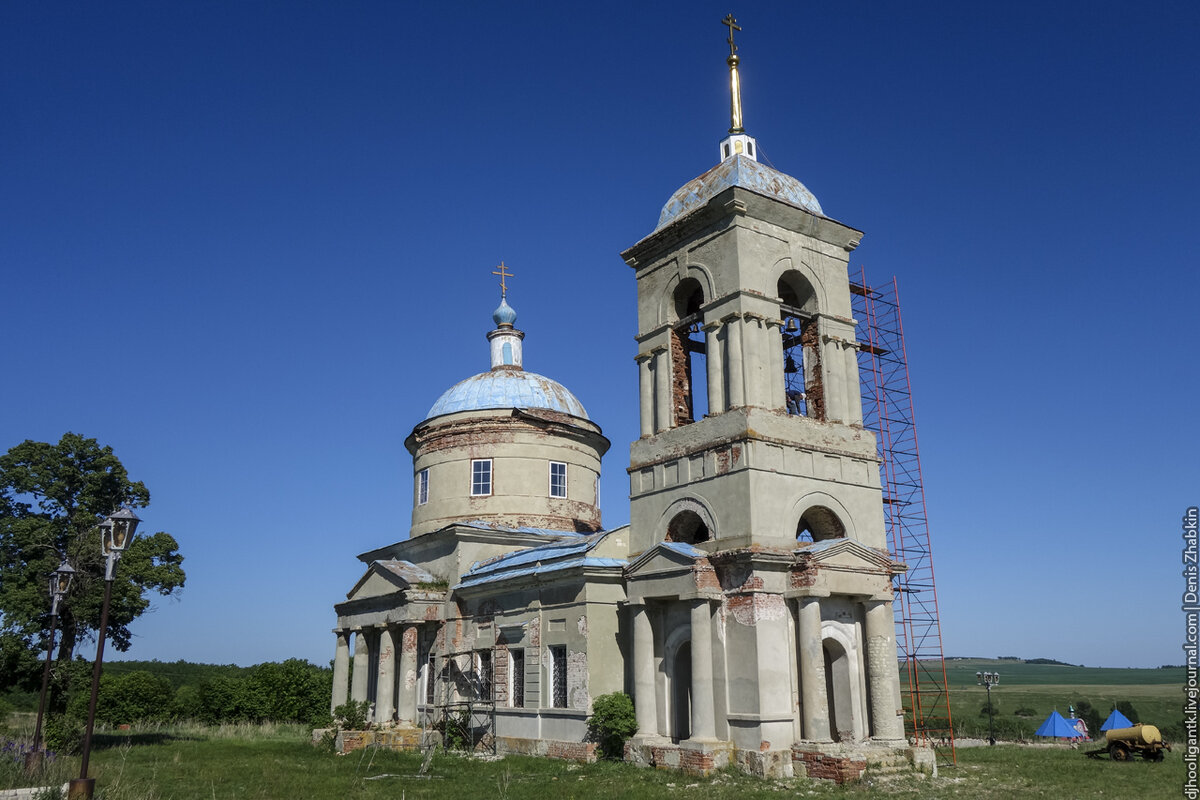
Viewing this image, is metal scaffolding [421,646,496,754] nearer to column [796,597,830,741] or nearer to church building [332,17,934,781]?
church building [332,17,934,781]

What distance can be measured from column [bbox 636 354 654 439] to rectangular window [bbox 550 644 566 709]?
5538mm

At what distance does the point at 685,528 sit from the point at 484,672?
7411 mm

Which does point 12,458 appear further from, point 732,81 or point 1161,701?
point 1161,701

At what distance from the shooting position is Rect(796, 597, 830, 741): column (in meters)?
18.1

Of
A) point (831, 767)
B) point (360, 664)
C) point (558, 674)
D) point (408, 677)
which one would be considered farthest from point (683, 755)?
point (360, 664)

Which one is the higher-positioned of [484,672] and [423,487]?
[423,487]

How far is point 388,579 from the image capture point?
1096 inches

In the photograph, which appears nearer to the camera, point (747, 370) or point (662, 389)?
point (747, 370)

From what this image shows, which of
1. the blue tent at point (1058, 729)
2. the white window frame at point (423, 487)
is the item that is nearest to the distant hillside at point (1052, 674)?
the blue tent at point (1058, 729)

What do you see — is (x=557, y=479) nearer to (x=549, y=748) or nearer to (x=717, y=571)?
(x=549, y=748)

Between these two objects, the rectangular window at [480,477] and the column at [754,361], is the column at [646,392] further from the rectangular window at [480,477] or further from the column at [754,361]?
the rectangular window at [480,477]

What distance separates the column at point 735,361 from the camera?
2028 centimetres

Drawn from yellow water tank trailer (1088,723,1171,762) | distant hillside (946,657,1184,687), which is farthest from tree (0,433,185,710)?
distant hillside (946,657,1184,687)

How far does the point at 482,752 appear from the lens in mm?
23609
